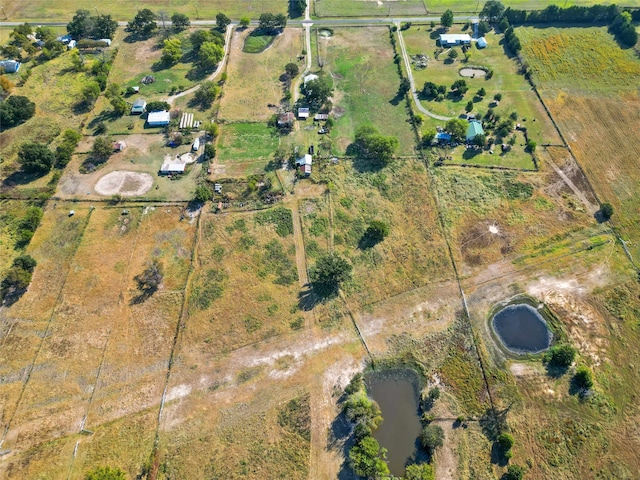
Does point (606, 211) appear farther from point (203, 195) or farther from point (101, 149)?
point (101, 149)

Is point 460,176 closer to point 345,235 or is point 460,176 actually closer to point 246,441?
point 345,235

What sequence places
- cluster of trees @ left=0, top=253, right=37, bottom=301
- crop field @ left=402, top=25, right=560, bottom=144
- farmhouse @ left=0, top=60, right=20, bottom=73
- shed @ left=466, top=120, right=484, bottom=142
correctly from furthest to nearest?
1. farmhouse @ left=0, top=60, right=20, bottom=73
2. crop field @ left=402, top=25, right=560, bottom=144
3. shed @ left=466, top=120, right=484, bottom=142
4. cluster of trees @ left=0, top=253, right=37, bottom=301

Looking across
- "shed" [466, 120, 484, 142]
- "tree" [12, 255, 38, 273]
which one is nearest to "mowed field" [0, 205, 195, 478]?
"tree" [12, 255, 38, 273]

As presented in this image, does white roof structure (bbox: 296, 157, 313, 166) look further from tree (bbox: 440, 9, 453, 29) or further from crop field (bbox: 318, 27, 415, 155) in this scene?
tree (bbox: 440, 9, 453, 29)

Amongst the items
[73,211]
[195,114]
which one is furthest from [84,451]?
[195,114]

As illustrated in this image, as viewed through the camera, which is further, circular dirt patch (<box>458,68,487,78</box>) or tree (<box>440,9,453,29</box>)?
tree (<box>440,9,453,29</box>)

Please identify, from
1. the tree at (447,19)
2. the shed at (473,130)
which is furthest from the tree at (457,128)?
the tree at (447,19)
